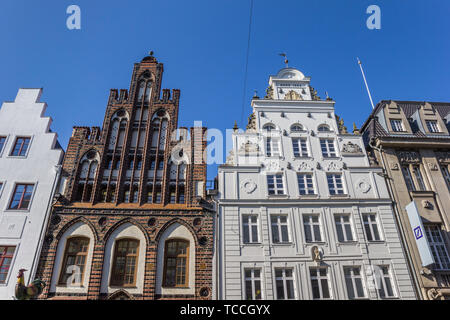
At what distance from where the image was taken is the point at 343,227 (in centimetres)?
1958

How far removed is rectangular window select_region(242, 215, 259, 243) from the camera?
1881 centimetres

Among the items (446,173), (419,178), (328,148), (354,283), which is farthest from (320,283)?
(446,173)

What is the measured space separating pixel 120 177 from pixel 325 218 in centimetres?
1347

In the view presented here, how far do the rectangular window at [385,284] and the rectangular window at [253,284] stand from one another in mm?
6926

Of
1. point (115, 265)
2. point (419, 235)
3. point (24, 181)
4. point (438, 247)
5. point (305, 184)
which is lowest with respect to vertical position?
point (115, 265)

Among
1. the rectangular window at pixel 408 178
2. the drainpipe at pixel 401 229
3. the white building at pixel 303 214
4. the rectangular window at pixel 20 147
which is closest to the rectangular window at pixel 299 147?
the white building at pixel 303 214

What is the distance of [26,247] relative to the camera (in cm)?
1742

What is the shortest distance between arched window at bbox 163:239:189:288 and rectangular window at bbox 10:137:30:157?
11.7 m

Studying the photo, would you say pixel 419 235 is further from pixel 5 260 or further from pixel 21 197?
pixel 21 197

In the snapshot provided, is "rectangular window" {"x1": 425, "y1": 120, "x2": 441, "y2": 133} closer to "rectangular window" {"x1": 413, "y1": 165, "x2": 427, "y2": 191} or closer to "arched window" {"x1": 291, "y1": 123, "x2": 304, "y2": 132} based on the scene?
"rectangular window" {"x1": 413, "y1": 165, "x2": 427, "y2": 191}

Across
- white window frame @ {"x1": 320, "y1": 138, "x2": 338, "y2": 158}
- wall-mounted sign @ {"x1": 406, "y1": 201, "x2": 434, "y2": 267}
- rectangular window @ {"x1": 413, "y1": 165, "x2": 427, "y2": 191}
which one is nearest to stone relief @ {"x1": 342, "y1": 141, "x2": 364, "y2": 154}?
white window frame @ {"x1": 320, "y1": 138, "x2": 338, "y2": 158}

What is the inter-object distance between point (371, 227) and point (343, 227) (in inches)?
74.4

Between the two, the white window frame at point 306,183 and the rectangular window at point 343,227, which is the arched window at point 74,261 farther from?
the rectangular window at point 343,227

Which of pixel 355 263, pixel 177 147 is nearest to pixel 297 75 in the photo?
pixel 177 147
